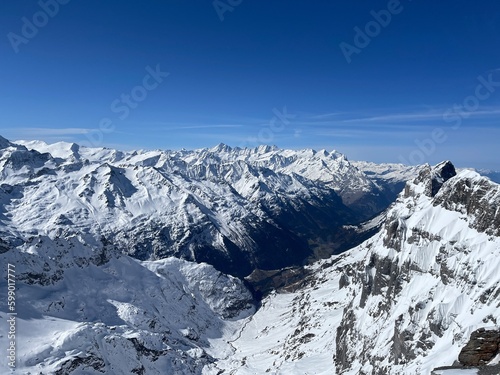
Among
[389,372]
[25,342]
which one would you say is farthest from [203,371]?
[389,372]

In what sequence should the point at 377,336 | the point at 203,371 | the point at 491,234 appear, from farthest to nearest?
1. the point at 203,371
2. the point at 377,336
3. the point at 491,234

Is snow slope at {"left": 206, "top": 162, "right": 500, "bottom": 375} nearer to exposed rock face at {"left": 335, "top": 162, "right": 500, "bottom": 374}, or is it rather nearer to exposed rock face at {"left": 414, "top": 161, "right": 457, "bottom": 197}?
exposed rock face at {"left": 335, "top": 162, "right": 500, "bottom": 374}

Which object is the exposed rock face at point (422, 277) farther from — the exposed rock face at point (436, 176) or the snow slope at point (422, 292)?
the exposed rock face at point (436, 176)

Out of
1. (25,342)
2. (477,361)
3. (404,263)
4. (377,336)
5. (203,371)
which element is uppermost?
(25,342)

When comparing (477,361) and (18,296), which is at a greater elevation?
(18,296)

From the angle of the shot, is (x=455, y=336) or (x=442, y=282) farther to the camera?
(x=442, y=282)

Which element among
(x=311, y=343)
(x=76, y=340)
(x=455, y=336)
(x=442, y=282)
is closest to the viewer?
(x=455, y=336)

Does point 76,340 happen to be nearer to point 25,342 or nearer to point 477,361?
point 25,342

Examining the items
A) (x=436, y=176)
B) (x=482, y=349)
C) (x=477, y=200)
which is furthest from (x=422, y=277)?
(x=482, y=349)
